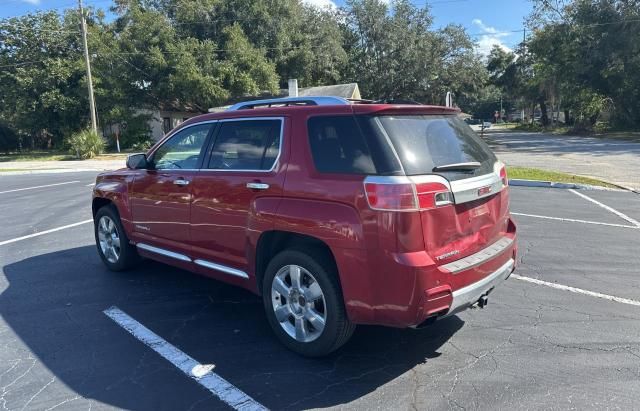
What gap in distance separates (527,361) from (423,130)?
6.20 ft

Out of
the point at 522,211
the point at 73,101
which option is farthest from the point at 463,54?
the point at 522,211

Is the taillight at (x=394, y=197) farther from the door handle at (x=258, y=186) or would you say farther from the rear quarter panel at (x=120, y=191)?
the rear quarter panel at (x=120, y=191)

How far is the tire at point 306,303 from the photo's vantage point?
3.45 metres

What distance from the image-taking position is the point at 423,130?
357 cm

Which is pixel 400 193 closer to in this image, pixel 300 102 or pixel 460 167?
pixel 460 167

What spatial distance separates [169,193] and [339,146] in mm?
2153

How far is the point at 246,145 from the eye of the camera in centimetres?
418

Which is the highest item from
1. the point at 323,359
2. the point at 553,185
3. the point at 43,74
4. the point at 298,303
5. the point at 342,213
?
the point at 43,74

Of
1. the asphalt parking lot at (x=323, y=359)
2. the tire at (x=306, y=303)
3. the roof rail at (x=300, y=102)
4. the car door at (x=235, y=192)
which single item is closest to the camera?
the asphalt parking lot at (x=323, y=359)

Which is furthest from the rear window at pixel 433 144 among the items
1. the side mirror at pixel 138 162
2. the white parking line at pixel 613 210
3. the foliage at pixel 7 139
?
the foliage at pixel 7 139

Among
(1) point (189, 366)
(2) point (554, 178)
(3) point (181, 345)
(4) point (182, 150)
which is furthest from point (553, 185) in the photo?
(1) point (189, 366)

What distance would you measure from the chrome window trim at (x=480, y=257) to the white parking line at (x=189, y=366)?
1566 millimetres

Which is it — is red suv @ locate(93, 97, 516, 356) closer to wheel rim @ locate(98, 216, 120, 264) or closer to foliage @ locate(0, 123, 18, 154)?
wheel rim @ locate(98, 216, 120, 264)

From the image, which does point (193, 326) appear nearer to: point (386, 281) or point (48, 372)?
point (48, 372)
